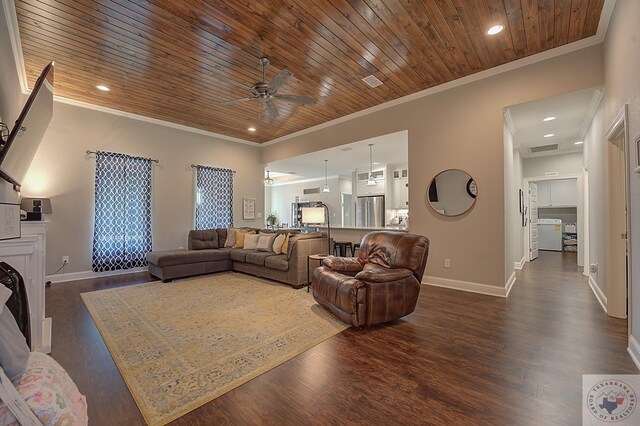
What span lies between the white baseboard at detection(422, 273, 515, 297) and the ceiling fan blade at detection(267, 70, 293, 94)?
3568mm

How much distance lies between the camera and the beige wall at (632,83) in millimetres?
2072

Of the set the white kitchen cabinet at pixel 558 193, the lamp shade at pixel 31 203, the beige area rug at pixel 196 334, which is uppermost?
the white kitchen cabinet at pixel 558 193

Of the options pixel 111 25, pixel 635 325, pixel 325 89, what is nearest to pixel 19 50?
pixel 111 25

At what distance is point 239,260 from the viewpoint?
5336mm

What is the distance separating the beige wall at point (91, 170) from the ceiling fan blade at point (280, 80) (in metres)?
3.69

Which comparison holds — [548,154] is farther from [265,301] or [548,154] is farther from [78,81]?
[78,81]

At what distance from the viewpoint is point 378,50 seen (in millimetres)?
3412

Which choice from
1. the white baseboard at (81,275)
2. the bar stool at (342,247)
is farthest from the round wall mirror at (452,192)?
the white baseboard at (81,275)

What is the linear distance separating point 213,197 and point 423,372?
5926 millimetres

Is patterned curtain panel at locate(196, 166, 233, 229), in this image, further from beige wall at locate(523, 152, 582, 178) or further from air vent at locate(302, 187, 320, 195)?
beige wall at locate(523, 152, 582, 178)

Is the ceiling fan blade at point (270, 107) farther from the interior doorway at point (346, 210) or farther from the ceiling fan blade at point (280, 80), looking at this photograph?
the interior doorway at point (346, 210)

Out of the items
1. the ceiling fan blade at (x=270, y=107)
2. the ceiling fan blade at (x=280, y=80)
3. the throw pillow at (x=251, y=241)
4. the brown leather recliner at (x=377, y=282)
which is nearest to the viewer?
the brown leather recliner at (x=377, y=282)

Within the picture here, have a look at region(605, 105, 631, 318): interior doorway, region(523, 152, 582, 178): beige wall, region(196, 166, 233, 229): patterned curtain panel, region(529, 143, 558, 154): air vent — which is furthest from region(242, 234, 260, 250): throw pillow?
region(523, 152, 582, 178): beige wall

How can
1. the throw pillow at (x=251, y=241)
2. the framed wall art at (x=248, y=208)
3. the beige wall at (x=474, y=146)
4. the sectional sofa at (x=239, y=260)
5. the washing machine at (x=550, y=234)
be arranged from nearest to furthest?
the beige wall at (x=474, y=146)
the sectional sofa at (x=239, y=260)
the throw pillow at (x=251, y=241)
the framed wall art at (x=248, y=208)
the washing machine at (x=550, y=234)
